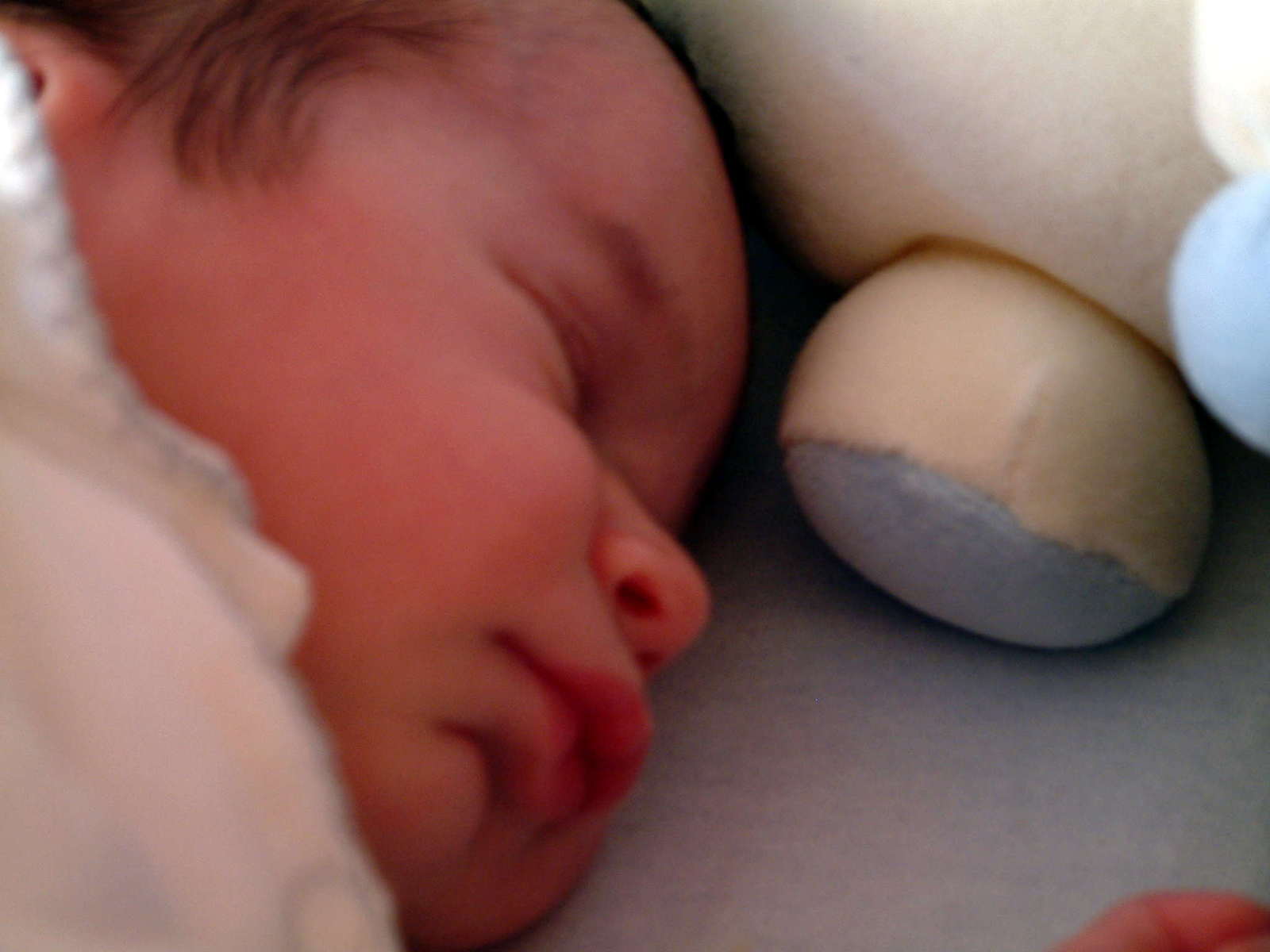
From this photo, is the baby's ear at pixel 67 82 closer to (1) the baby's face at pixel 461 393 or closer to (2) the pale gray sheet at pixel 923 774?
(1) the baby's face at pixel 461 393

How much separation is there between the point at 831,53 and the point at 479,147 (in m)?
0.21

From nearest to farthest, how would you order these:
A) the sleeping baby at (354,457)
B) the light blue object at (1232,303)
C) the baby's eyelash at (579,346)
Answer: the sleeping baby at (354,457)
the light blue object at (1232,303)
the baby's eyelash at (579,346)

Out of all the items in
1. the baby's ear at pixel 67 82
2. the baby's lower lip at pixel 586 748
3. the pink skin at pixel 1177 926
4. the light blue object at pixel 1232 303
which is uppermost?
the light blue object at pixel 1232 303

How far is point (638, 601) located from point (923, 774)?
0.20 m

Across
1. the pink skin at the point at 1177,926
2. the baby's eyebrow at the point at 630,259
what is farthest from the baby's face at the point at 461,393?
the pink skin at the point at 1177,926

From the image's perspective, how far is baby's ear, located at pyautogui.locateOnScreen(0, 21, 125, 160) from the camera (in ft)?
1.58

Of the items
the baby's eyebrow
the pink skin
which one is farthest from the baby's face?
the pink skin

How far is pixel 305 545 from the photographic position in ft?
1.47

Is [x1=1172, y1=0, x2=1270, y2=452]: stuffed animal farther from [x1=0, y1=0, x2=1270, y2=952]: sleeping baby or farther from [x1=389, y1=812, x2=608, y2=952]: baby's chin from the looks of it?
[x1=389, y1=812, x2=608, y2=952]: baby's chin

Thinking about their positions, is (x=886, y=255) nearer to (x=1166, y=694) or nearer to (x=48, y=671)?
(x=1166, y=694)

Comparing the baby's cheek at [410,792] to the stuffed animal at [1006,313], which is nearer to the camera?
the baby's cheek at [410,792]

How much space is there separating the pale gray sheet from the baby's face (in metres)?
0.07

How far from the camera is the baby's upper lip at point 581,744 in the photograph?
51 centimetres

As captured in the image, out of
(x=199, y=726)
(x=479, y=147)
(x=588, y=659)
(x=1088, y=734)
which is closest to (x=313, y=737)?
(x=199, y=726)
